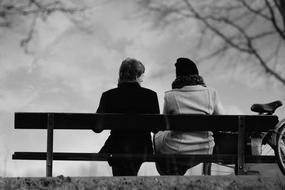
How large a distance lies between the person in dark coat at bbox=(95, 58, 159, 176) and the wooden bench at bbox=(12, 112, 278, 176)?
16 cm

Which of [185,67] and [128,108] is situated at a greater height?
[185,67]

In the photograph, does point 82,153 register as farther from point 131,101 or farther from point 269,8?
point 269,8

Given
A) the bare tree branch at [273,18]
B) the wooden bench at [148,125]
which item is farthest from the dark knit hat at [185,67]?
the bare tree branch at [273,18]

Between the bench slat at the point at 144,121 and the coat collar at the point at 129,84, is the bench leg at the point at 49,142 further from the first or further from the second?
the coat collar at the point at 129,84

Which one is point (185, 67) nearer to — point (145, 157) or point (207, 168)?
point (145, 157)

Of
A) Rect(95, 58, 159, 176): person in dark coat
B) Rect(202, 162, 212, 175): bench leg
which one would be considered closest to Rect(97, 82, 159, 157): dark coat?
Rect(95, 58, 159, 176): person in dark coat

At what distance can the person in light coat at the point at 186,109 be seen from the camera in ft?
22.6

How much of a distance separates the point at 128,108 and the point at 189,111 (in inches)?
23.3

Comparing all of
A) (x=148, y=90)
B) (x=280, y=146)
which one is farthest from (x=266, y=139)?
(x=148, y=90)

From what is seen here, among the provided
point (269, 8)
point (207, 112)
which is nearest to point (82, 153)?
point (207, 112)

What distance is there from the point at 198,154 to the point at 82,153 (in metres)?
1.08

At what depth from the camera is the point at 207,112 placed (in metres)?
7.03

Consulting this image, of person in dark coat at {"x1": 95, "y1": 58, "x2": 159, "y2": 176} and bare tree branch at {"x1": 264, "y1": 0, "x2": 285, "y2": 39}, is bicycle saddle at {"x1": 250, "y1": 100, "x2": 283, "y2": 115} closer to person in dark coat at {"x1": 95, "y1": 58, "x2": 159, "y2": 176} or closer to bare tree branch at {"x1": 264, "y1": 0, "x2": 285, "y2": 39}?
person in dark coat at {"x1": 95, "y1": 58, "x2": 159, "y2": 176}

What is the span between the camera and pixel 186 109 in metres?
7.03
